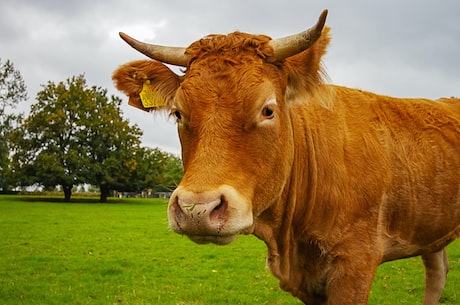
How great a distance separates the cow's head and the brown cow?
0.01m

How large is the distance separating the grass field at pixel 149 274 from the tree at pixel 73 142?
41.9m

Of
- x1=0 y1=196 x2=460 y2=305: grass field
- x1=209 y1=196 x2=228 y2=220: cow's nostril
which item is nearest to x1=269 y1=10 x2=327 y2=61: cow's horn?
x1=209 y1=196 x2=228 y2=220: cow's nostril

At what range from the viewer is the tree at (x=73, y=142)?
6025cm

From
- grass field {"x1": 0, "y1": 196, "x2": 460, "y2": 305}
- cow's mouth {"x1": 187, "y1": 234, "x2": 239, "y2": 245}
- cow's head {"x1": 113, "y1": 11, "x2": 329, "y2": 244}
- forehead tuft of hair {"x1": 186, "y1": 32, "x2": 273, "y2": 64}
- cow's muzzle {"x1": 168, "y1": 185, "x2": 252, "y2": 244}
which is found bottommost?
grass field {"x1": 0, "y1": 196, "x2": 460, "y2": 305}

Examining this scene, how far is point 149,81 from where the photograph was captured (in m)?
5.10

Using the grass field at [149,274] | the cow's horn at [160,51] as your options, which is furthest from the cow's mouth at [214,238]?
the grass field at [149,274]

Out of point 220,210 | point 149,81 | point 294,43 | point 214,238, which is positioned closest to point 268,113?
point 294,43

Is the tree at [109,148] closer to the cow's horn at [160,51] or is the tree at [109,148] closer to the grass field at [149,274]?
the grass field at [149,274]

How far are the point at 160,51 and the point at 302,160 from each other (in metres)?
1.94

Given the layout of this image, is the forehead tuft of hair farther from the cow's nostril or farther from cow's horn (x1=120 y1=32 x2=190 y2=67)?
the cow's nostril

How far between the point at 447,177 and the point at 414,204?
704 millimetres

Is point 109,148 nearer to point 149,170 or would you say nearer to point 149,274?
point 149,170

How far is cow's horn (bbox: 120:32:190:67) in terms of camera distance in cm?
475

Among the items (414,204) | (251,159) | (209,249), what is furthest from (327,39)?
(209,249)
